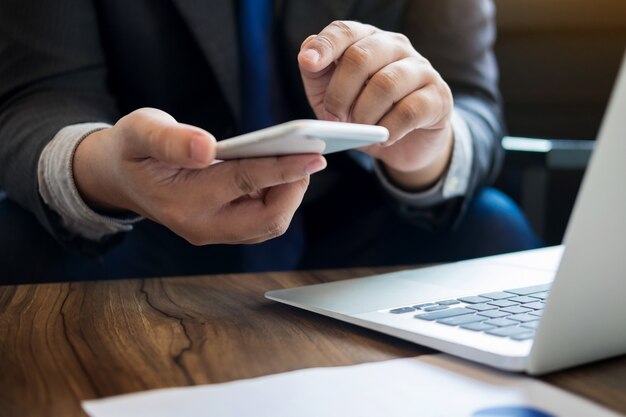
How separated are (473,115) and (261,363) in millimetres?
535

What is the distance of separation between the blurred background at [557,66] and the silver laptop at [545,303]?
774mm

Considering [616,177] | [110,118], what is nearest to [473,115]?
[110,118]

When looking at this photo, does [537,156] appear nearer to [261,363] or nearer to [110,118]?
[110,118]

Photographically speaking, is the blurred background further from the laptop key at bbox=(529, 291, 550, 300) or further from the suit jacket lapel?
the laptop key at bbox=(529, 291, 550, 300)

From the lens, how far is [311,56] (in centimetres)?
50

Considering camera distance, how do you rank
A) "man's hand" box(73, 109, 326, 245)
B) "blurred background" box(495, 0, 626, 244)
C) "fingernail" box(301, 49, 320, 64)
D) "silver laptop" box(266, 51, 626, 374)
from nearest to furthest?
"silver laptop" box(266, 51, 626, 374)
"man's hand" box(73, 109, 326, 245)
"fingernail" box(301, 49, 320, 64)
"blurred background" box(495, 0, 626, 244)

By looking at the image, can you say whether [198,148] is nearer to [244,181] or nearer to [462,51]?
[244,181]

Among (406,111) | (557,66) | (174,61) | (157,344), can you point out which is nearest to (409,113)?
(406,111)

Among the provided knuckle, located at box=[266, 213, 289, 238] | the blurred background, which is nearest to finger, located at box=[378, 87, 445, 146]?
knuckle, located at box=[266, 213, 289, 238]

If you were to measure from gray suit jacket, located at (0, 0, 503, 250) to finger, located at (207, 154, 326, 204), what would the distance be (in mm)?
274

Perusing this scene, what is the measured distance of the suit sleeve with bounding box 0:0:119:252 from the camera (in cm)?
65

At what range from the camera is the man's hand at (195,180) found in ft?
1.27

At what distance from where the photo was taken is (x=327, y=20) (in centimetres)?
78

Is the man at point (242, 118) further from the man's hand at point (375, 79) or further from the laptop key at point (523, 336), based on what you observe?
the laptop key at point (523, 336)
